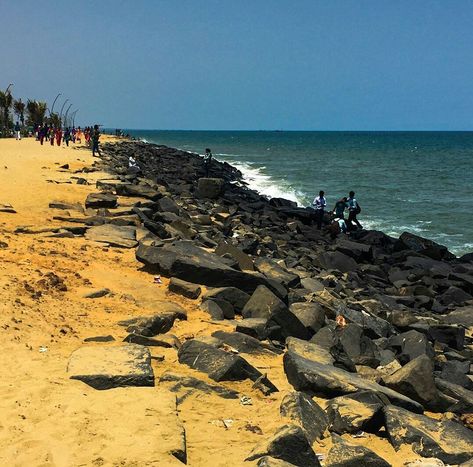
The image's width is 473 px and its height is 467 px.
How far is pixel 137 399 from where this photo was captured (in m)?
5.64

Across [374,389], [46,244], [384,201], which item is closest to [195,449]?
[374,389]

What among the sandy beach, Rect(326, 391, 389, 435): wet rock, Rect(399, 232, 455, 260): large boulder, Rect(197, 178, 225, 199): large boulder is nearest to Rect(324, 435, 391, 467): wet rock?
the sandy beach

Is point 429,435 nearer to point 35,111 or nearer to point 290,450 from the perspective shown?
point 290,450

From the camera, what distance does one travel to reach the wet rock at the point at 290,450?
4.78 meters

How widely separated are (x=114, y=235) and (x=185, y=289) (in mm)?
3620

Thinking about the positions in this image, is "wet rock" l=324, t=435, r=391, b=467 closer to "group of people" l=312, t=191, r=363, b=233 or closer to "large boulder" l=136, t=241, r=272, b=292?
"large boulder" l=136, t=241, r=272, b=292

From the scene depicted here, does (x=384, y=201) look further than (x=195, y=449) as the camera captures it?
Yes

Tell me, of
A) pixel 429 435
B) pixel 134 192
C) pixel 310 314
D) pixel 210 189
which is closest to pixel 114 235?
pixel 310 314

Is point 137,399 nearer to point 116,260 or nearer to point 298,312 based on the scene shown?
point 298,312

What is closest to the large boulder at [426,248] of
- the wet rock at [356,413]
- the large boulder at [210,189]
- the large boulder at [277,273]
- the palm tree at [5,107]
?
the large boulder at [277,273]

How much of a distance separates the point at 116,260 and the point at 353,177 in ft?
137

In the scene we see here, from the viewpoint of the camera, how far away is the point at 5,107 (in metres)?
58.2

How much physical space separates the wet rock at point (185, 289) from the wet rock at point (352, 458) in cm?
487

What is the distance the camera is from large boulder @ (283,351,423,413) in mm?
6445
